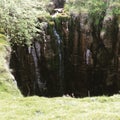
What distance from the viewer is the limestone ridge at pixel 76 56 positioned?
49.9 meters

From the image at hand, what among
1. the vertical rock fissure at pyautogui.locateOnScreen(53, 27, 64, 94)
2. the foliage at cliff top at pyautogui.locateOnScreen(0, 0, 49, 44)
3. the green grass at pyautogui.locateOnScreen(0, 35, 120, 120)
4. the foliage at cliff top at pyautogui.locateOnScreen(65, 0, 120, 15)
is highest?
the foliage at cliff top at pyautogui.locateOnScreen(0, 0, 49, 44)

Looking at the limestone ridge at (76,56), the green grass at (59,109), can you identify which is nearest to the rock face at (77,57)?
the limestone ridge at (76,56)

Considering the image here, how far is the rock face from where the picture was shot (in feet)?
164

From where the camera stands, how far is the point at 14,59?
47.6 m

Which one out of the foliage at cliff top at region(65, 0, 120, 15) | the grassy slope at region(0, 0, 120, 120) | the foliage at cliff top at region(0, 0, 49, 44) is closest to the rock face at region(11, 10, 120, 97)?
the foliage at cliff top at region(65, 0, 120, 15)

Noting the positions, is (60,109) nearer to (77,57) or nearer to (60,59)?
(60,59)

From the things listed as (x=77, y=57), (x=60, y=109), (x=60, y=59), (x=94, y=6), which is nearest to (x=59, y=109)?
(x=60, y=109)

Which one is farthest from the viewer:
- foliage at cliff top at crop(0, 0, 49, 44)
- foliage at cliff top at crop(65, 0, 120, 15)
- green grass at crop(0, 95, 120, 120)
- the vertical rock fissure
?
foliage at cliff top at crop(65, 0, 120, 15)

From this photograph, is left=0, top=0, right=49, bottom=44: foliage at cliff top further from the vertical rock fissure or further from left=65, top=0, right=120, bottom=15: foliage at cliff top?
left=65, top=0, right=120, bottom=15: foliage at cliff top

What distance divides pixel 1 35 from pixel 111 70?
65.9ft

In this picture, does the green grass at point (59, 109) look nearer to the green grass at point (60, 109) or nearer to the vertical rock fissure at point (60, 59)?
the green grass at point (60, 109)

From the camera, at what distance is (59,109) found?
17750 mm

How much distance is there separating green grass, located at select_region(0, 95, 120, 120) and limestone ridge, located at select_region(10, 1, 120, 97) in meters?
28.3

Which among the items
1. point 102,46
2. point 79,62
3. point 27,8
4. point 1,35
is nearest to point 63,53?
point 79,62
